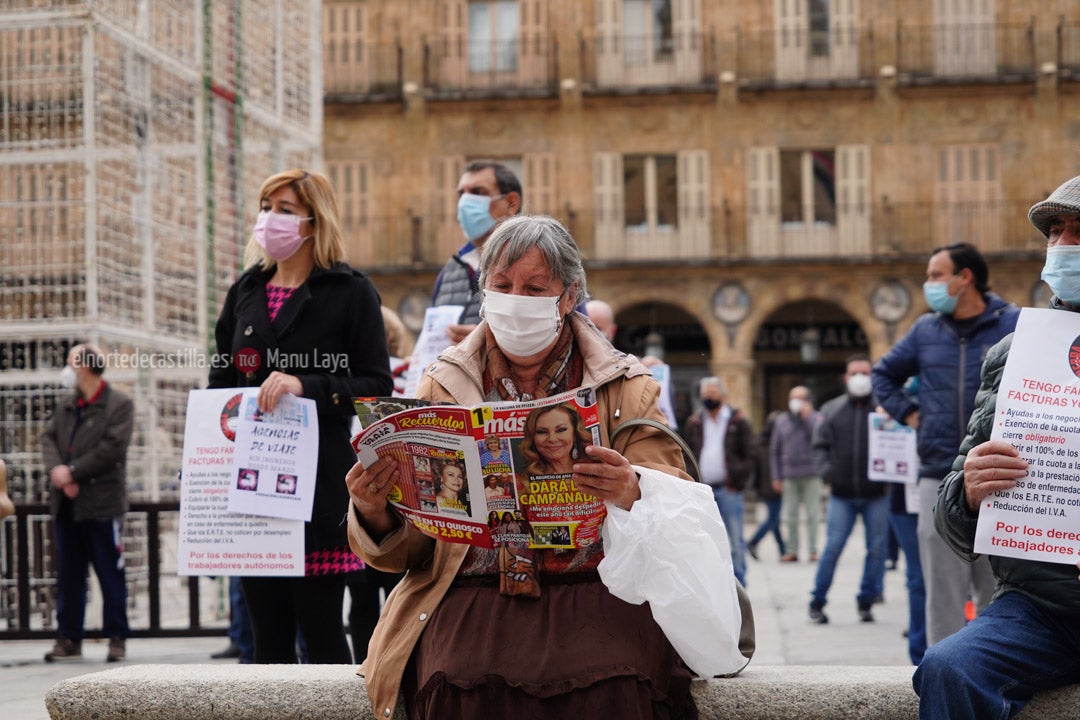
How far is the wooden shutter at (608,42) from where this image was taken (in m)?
33.1

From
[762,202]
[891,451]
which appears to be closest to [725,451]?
[891,451]

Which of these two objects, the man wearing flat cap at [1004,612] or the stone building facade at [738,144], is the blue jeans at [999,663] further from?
the stone building facade at [738,144]

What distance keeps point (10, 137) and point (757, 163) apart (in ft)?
79.6

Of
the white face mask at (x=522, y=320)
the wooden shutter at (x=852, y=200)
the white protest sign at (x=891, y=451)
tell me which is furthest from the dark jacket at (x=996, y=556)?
the wooden shutter at (x=852, y=200)

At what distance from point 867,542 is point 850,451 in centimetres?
75

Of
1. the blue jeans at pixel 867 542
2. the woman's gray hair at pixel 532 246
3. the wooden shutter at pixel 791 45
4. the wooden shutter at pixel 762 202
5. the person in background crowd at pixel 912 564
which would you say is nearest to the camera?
the woman's gray hair at pixel 532 246

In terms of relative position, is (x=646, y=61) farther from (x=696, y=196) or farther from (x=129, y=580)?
(x=129, y=580)

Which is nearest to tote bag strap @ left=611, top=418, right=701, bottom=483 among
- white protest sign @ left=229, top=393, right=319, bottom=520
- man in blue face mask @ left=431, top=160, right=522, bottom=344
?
white protest sign @ left=229, top=393, right=319, bottom=520

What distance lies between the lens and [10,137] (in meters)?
9.84

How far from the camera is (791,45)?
3288 centimetres

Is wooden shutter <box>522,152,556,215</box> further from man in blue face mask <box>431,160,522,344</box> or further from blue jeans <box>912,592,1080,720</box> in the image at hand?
blue jeans <box>912,592,1080,720</box>

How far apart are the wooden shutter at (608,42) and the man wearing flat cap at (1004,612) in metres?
29.5

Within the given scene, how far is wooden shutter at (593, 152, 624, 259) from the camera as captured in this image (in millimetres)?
32750

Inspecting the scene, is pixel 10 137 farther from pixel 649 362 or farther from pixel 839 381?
pixel 839 381
